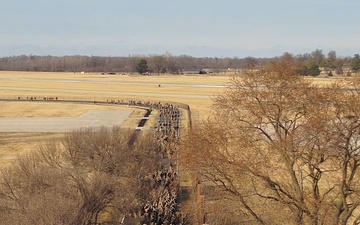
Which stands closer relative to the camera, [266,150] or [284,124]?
[284,124]

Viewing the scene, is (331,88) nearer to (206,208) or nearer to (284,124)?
(284,124)

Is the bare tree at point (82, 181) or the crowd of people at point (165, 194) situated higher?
the bare tree at point (82, 181)

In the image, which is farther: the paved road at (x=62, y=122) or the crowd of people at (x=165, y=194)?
the paved road at (x=62, y=122)

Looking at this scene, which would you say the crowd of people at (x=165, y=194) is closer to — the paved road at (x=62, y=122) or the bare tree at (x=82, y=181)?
the bare tree at (x=82, y=181)

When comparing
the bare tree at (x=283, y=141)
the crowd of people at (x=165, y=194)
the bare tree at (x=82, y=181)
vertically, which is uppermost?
the bare tree at (x=283, y=141)

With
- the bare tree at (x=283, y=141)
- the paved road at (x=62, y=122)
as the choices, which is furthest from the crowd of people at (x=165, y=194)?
the paved road at (x=62, y=122)

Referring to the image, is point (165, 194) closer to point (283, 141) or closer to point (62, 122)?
point (283, 141)

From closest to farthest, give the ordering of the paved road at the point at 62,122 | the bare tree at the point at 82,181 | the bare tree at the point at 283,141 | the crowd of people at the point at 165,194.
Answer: the bare tree at the point at 82,181 → the bare tree at the point at 283,141 → the crowd of people at the point at 165,194 → the paved road at the point at 62,122

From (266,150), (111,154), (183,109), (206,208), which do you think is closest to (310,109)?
(266,150)
